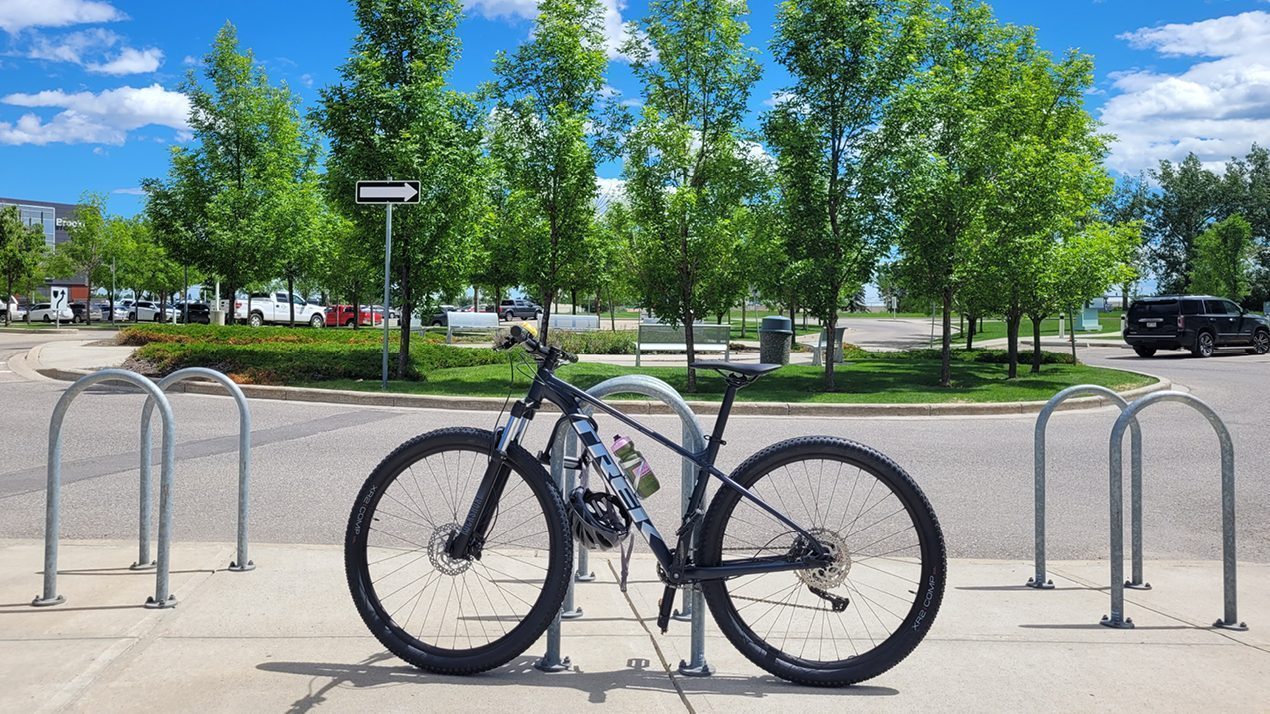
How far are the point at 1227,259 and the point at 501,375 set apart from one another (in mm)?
58019

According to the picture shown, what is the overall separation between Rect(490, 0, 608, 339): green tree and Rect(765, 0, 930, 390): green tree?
3.46m

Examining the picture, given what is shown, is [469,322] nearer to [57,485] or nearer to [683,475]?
[57,485]

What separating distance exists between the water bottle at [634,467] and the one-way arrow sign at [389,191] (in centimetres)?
1152

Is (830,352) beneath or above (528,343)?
beneath

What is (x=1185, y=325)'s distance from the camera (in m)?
29.5

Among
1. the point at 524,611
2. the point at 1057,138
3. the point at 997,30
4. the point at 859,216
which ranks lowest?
the point at 524,611

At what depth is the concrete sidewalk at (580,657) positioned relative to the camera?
331 centimetres

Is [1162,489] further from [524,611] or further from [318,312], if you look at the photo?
[318,312]

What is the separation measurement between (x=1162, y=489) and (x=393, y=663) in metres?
7.20

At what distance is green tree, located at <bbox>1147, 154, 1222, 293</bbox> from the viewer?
3177 inches

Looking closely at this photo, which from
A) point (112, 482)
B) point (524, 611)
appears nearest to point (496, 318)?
point (112, 482)

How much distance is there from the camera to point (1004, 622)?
4328 mm

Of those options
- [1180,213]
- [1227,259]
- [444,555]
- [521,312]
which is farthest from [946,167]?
[1180,213]

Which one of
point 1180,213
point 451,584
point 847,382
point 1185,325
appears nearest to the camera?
point 451,584
